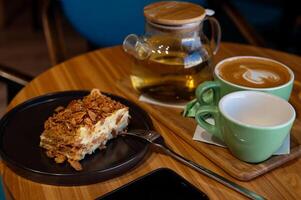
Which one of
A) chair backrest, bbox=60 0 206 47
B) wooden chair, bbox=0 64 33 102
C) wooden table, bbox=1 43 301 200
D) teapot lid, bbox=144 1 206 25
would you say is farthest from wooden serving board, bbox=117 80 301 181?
chair backrest, bbox=60 0 206 47

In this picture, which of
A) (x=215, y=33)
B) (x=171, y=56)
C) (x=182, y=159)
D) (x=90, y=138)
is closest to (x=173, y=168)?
(x=182, y=159)

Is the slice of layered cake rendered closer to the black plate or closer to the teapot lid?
the black plate

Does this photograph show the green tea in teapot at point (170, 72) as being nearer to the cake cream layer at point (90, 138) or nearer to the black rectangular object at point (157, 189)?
the cake cream layer at point (90, 138)

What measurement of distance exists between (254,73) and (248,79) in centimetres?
3

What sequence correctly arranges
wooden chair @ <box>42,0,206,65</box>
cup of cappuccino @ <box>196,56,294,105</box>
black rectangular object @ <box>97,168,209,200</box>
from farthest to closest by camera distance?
wooden chair @ <box>42,0,206,65</box> < cup of cappuccino @ <box>196,56,294,105</box> < black rectangular object @ <box>97,168,209,200</box>

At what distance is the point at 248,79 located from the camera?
2.77 ft

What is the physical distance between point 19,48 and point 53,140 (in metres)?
2.31

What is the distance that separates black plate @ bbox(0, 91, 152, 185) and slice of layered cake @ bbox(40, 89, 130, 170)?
13 mm

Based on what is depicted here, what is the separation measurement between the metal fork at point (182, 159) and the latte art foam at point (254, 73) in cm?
18

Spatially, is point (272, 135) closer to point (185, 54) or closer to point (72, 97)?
point (185, 54)

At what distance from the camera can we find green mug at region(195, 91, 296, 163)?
0.70 meters

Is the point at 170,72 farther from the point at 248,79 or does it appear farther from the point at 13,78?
the point at 13,78

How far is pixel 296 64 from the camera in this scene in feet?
3.62

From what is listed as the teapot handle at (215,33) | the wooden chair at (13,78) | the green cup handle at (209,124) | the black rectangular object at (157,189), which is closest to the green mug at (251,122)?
the green cup handle at (209,124)
